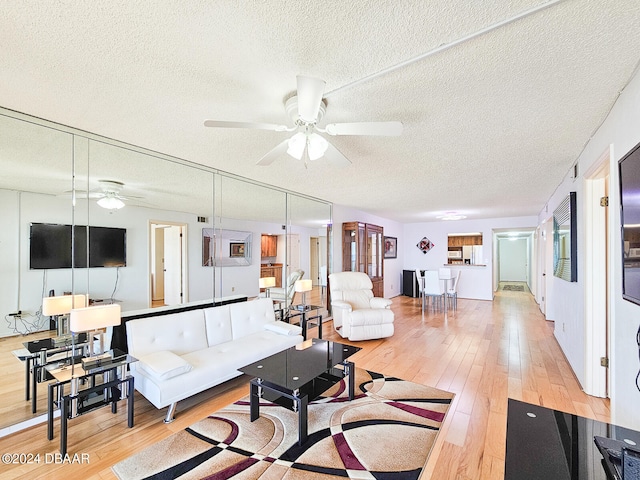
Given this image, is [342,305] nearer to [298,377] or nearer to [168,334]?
[298,377]

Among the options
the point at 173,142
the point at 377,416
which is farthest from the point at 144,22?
the point at 377,416

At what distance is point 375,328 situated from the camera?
427cm

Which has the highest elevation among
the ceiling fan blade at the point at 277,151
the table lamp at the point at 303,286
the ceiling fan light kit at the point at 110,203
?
the ceiling fan blade at the point at 277,151

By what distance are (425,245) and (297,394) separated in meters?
7.71

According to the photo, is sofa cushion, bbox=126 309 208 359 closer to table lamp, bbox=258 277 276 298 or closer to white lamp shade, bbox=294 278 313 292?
table lamp, bbox=258 277 276 298

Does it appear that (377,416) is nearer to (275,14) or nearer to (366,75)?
(366,75)

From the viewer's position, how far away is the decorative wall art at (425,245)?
8742 millimetres

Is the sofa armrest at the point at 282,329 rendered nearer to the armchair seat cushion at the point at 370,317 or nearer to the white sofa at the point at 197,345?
the white sofa at the point at 197,345

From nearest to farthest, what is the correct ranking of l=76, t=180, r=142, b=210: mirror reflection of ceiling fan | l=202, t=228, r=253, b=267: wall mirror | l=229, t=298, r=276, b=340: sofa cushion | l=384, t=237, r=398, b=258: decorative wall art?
1. l=76, t=180, r=142, b=210: mirror reflection of ceiling fan
2. l=229, t=298, r=276, b=340: sofa cushion
3. l=202, t=228, r=253, b=267: wall mirror
4. l=384, t=237, r=398, b=258: decorative wall art

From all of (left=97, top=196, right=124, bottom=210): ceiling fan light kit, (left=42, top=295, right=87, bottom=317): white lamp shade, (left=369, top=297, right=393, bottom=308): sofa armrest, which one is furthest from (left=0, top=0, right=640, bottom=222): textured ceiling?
(left=369, top=297, right=393, bottom=308): sofa armrest

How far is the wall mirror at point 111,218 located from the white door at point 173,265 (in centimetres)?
1

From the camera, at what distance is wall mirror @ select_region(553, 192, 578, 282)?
2.99 meters

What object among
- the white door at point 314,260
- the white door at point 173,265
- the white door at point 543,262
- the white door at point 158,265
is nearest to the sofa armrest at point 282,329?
the white door at point 173,265

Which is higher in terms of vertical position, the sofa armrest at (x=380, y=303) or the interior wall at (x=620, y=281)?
the interior wall at (x=620, y=281)
